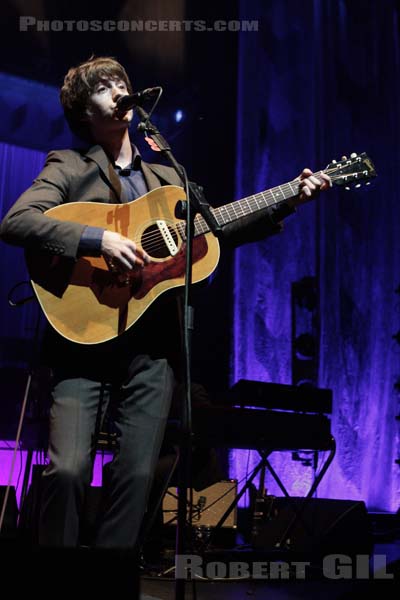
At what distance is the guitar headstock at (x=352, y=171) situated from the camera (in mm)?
2818

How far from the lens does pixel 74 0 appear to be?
6965 mm

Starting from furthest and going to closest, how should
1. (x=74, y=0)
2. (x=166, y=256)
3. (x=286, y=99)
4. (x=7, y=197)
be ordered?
(x=7, y=197) → (x=286, y=99) → (x=74, y=0) → (x=166, y=256)

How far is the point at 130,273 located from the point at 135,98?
2.14 feet

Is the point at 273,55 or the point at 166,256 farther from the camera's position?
the point at 273,55

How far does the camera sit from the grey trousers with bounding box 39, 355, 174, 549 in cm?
234

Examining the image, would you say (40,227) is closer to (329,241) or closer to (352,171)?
(352,171)

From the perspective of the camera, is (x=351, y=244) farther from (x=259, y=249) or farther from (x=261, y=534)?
(x=261, y=534)

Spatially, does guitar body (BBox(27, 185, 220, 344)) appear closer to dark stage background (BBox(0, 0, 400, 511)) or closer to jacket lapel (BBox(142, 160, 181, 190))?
jacket lapel (BBox(142, 160, 181, 190))

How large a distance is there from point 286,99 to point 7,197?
11.6ft

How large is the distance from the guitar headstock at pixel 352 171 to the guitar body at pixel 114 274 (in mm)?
600

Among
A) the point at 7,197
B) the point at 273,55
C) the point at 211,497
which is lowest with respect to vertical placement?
the point at 211,497

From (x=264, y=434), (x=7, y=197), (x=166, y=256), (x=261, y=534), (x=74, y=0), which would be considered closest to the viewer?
(x=166, y=256)

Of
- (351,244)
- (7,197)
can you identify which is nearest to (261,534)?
(351,244)

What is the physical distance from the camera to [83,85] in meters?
2.92
